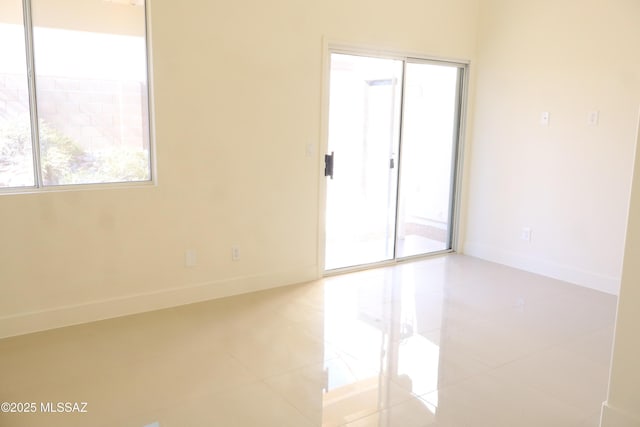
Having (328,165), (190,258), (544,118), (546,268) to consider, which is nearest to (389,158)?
(328,165)

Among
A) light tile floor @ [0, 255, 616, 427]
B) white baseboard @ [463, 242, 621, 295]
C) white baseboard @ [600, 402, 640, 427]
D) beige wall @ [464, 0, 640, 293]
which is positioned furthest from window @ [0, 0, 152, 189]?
white baseboard @ [463, 242, 621, 295]

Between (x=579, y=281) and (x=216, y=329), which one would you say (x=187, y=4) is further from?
(x=579, y=281)

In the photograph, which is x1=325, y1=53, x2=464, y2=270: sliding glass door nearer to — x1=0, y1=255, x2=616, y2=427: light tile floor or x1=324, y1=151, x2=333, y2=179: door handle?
x1=324, y1=151, x2=333, y2=179: door handle

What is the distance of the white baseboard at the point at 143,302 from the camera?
132 inches

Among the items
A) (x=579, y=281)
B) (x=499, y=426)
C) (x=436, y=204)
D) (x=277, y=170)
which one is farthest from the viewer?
(x=436, y=204)

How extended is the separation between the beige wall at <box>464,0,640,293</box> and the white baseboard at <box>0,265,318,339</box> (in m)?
2.11

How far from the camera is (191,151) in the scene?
3.80 metres

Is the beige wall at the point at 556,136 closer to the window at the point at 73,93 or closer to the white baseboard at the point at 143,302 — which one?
the white baseboard at the point at 143,302

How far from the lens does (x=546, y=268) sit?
4910 mm

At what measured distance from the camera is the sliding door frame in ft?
14.4

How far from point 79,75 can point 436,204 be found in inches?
143

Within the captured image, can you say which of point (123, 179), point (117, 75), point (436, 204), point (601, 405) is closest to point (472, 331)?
point (601, 405)

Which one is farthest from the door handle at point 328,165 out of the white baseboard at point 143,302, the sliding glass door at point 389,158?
the white baseboard at point 143,302

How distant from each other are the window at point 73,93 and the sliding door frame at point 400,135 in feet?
4.78
